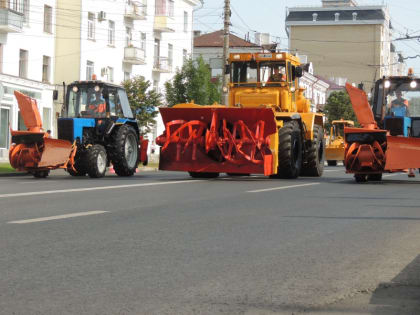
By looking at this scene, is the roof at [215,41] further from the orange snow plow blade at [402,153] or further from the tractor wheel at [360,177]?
the orange snow plow blade at [402,153]

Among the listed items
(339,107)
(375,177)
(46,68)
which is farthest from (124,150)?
(339,107)

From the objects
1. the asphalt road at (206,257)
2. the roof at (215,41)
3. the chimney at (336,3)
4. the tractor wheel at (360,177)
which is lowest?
the asphalt road at (206,257)

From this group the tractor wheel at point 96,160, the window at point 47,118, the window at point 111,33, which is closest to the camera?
the tractor wheel at point 96,160

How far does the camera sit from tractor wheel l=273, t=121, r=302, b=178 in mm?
21125

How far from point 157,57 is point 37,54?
17880 millimetres

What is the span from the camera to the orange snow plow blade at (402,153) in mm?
19953

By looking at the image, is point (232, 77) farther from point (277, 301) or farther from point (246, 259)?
point (277, 301)

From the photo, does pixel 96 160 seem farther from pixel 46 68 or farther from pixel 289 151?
pixel 46 68

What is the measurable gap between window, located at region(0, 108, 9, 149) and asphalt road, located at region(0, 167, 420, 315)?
30.9 metres

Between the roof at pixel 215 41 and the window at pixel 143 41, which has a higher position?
the roof at pixel 215 41

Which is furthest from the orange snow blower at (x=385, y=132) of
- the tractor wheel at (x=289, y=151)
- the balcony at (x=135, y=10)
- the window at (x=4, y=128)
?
the balcony at (x=135, y=10)

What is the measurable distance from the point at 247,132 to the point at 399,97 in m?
4.44

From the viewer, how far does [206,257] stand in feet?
23.9

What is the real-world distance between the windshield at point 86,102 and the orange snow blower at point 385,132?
20.8ft
